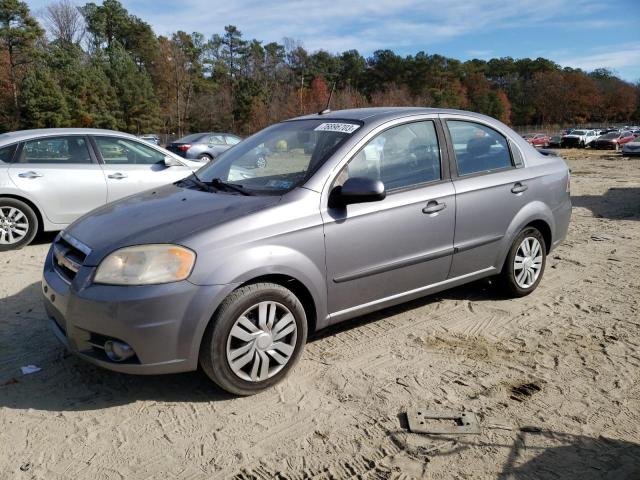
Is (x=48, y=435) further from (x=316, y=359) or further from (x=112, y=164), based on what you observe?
(x=112, y=164)

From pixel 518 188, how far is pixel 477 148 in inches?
19.6

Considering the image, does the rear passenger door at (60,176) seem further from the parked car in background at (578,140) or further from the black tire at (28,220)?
the parked car in background at (578,140)

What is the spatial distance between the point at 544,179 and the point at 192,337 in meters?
3.42

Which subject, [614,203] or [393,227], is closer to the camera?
[393,227]

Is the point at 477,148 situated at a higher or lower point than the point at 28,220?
higher

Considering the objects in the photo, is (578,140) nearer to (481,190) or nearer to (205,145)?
(205,145)

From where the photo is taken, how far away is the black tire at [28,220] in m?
6.31

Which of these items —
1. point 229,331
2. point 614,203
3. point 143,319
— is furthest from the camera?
point 614,203

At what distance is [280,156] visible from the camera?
3977 mm

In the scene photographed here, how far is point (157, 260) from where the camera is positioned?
9.27 feet

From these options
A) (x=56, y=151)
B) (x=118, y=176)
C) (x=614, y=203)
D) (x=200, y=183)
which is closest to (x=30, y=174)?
(x=56, y=151)

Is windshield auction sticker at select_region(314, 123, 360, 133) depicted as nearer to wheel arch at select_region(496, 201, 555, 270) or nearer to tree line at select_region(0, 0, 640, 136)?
wheel arch at select_region(496, 201, 555, 270)

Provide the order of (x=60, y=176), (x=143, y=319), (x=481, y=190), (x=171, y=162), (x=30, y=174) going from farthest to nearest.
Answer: (x=171, y=162)
(x=60, y=176)
(x=30, y=174)
(x=481, y=190)
(x=143, y=319)

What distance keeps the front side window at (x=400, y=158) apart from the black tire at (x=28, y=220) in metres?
4.74
